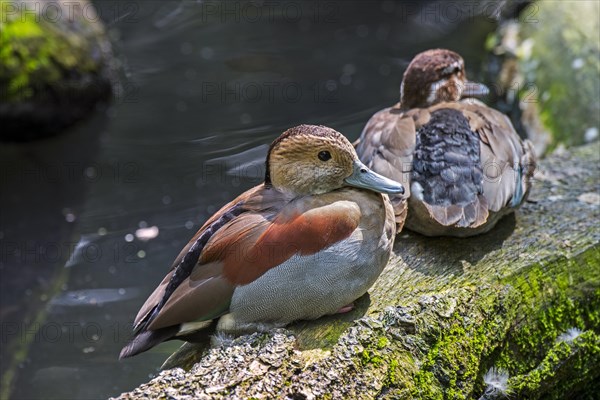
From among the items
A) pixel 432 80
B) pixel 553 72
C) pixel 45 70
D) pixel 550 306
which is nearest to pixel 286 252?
pixel 550 306

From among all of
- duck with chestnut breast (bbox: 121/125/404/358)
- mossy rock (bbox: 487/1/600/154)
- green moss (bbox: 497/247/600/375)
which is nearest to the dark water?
mossy rock (bbox: 487/1/600/154)

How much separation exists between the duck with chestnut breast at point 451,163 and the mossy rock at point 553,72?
209 centimetres

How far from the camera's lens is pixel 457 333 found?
362 cm

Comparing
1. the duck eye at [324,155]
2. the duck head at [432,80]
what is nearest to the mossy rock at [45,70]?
the duck head at [432,80]

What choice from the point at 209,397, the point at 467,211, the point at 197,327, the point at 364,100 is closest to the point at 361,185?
the point at 467,211

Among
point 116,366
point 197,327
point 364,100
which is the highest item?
point 197,327

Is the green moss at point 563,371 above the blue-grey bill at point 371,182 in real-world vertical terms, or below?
below

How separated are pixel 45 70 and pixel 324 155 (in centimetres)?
494

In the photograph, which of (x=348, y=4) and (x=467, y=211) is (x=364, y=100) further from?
(x=467, y=211)

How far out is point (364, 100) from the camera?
815 centimetres

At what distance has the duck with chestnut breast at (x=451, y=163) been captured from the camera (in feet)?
13.6

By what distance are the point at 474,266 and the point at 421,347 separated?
785 millimetres

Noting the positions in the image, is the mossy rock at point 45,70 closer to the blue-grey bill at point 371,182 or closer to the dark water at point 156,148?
the dark water at point 156,148

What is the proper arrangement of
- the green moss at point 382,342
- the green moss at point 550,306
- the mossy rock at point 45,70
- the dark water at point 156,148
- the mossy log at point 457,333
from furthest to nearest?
the mossy rock at point 45,70 → the dark water at point 156,148 → the green moss at point 550,306 → the green moss at point 382,342 → the mossy log at point 457,333
